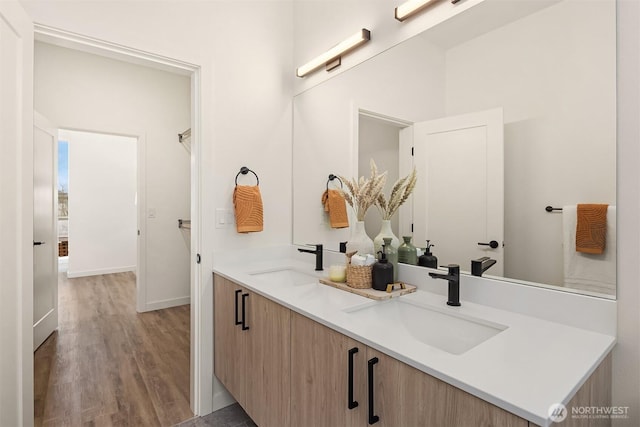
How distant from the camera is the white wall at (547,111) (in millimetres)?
1021

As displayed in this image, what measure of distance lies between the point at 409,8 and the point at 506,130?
0.73m

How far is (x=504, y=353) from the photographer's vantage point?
867 millimetres

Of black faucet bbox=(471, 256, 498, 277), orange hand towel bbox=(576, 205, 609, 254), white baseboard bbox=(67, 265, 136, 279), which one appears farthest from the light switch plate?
white baseboard bbox=(67, 265, 136, 279)

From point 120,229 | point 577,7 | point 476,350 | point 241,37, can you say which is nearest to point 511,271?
point 476,350

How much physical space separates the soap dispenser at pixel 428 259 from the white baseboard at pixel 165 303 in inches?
135

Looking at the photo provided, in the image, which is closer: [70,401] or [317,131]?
[70,401]

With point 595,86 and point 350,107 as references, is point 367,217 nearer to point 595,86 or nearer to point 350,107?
point 350,107

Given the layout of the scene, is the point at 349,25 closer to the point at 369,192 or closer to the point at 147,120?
the point at 369,192

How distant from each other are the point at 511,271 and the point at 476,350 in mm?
487

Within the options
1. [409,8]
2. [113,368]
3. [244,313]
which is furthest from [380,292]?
[113,368]

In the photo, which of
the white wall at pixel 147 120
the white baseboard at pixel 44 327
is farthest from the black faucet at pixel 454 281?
the white wall at pixel 147 120

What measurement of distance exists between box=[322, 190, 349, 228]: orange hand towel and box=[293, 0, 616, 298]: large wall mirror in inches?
9.8

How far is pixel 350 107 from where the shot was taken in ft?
6.48

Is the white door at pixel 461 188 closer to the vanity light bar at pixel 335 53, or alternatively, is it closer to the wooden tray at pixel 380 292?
the wooden tray at pixel 380 292
